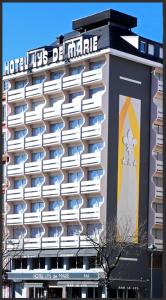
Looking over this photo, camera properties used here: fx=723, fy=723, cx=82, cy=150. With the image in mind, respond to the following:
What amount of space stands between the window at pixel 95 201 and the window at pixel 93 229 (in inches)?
73.7

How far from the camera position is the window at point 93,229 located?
66.3 meters

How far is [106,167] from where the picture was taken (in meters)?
66.8

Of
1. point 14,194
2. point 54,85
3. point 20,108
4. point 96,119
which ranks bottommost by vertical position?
point 14,194

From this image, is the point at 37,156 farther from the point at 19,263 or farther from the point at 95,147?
the point at 19,263

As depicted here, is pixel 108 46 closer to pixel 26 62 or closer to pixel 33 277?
pixel 26 62

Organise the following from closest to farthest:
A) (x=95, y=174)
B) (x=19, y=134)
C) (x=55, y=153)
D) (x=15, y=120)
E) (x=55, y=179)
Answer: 1. (x=95, y=174)
2. (x=55, y=179)
3. (x=55, y=153)
4. (x=15, y=120)
5. (x=19, y=134)

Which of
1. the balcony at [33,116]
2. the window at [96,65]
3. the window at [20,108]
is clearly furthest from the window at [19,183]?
the window at [96,65]

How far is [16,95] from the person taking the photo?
76250mm

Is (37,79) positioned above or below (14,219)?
above

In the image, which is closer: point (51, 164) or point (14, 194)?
point (51, 164)

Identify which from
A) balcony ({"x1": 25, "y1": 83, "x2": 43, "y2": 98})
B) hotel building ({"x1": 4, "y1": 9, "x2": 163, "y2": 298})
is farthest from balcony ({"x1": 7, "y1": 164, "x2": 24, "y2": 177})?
balcony ({"x1": 25, "y1": 83, "x2": 43, "y2": 98})

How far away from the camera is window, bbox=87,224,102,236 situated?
66331mm

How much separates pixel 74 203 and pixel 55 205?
2.59 metres

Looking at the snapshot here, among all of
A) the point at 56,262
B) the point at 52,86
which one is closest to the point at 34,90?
the point at 52,86
